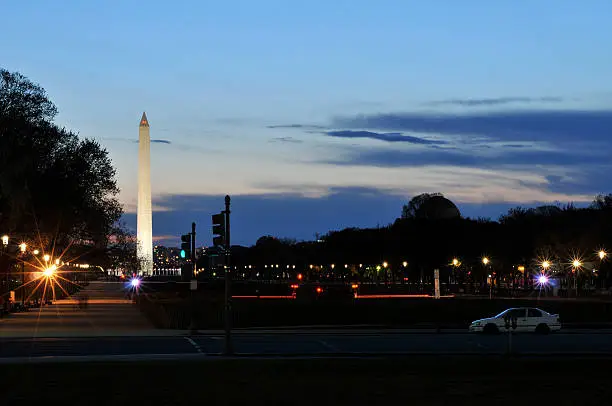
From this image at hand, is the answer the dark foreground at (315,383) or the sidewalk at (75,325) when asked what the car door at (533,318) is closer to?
the sidewalk at (75,325)

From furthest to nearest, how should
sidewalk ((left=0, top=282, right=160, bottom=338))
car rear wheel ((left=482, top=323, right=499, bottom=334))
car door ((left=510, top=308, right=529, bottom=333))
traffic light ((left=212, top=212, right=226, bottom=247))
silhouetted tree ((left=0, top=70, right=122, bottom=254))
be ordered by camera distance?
silhouetted tree ((left=0, top=70, right=122, bottom=254)), sidewalk ((left=0, top=282, right=160, bottom=338)), car door ((left=510, top=308, right=529, bottom=333)), car rear wheel ((left=482, top=323, right=499, bottom=334)), traffic light ((left=212, top=212, right=226, bottom=247))

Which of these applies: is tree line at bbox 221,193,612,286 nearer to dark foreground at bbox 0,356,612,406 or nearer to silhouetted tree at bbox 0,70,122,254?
silhouetted tree at bbox 0,70,122,254

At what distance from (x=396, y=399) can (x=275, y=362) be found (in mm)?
9763

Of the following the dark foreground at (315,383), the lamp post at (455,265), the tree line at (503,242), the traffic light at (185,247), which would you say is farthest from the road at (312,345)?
the lamp post at (455,265)

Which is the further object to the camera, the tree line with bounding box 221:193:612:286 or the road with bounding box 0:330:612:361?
the tree line with bounding box 221:193:612:286

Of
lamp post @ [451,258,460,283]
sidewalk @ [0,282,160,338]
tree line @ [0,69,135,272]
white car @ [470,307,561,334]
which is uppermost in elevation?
tree line @ [0,69,135,272]

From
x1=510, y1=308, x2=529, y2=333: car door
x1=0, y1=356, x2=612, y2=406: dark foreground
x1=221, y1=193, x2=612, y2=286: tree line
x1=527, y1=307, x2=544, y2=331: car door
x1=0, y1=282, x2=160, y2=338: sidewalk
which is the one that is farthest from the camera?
x1=221, y1=193, x2=612, y2=286: tree line

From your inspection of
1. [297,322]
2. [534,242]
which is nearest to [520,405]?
[297,322]

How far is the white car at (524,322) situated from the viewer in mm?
52281

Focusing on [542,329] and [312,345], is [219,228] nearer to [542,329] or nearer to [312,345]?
[312,345]

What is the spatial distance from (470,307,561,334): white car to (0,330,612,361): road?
134 cm

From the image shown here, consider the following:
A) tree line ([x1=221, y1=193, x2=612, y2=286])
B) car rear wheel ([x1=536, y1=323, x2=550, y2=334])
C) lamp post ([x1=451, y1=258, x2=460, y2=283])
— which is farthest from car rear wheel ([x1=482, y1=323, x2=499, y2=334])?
lamp post ([x1=451, y1=258, x2=460, y2=283])

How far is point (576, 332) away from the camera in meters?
53.9

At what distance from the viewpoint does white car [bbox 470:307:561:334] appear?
52281 millimetres
